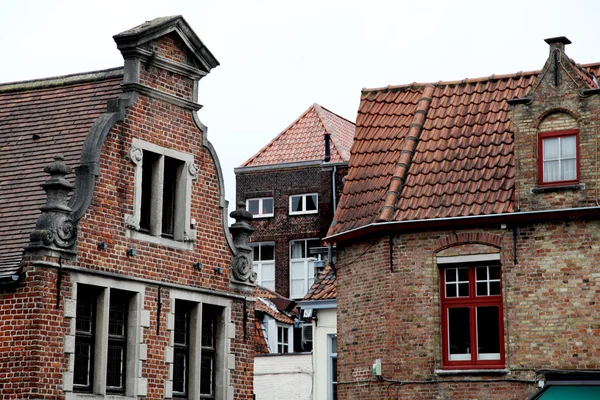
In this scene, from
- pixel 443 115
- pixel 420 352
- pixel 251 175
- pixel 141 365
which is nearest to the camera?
pixel 141 365

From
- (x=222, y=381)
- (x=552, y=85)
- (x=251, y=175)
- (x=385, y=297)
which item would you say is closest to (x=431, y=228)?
(x=385, y=297)

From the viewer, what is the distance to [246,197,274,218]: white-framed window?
49.1m

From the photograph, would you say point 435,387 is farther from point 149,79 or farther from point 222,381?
point 149,79

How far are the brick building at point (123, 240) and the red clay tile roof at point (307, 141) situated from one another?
22.6m

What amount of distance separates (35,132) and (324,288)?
985cm

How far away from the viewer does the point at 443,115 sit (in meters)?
26.6

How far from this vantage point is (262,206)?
4925 cm

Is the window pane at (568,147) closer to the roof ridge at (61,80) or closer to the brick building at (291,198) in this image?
the roof ridge at (61,80)

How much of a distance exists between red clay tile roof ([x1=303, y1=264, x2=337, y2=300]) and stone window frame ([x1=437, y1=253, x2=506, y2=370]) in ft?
21.6

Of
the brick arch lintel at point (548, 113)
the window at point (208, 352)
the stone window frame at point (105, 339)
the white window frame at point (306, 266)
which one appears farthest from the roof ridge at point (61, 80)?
the white window frame at point (306, 266)

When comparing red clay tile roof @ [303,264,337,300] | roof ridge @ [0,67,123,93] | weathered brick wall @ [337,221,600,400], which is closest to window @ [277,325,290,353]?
red clay tile roof @ [303,264,337,300]

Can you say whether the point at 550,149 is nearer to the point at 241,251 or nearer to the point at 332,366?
the point at 241,251

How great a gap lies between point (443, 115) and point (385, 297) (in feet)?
14.2

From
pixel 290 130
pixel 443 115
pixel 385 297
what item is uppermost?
pixel 290 130
